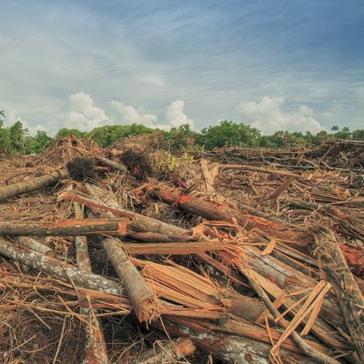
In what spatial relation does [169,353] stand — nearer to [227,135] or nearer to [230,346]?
[230,346]

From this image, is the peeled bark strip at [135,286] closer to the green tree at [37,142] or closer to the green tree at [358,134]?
the green tree at [37,142]

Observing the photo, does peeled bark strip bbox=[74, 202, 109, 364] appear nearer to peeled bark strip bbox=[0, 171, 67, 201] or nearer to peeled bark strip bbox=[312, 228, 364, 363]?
peeled bark strip bbox=[312, 228, 364, 363]

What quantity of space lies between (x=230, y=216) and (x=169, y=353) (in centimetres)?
154

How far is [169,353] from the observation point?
2.62m

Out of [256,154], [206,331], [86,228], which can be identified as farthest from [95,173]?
[256,154]

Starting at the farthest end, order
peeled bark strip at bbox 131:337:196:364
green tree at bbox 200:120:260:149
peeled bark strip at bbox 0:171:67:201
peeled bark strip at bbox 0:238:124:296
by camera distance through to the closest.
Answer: green tree at bbox 200:120:260:149 < peeled bark strip at bbox 0:171:67:201 < peeled bark strip at bbox 0:238:124:296 < peeled bark strip at bbox 131:337:196:364

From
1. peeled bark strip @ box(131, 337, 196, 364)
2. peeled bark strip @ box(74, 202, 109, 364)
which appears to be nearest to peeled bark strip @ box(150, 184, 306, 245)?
peeled bark strip @ box(131, 337, 196, 364)

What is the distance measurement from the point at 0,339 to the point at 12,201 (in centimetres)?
280

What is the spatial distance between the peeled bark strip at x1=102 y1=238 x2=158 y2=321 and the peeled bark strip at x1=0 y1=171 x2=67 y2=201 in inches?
106

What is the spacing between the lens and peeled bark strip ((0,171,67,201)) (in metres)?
5.25

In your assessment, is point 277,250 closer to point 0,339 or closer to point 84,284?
point 84,284

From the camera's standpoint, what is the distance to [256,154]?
33.0ft

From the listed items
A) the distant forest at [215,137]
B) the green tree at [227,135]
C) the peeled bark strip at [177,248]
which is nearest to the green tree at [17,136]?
the distant forest at [215,137]

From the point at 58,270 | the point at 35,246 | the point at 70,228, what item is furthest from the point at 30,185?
the point at 58,270
